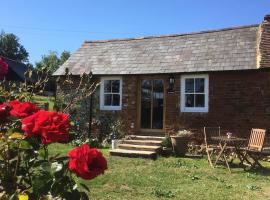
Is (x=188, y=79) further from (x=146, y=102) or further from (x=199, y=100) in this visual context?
(x=146, y=102)

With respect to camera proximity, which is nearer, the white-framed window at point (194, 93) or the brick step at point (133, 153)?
the brick step at point (133, 153)

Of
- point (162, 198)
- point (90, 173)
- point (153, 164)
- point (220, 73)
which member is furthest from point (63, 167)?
point (220, 73)

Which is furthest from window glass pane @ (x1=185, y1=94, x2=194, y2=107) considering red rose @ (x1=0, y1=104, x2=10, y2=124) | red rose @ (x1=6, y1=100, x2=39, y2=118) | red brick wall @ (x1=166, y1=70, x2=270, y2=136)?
red rose @ (x1=0, y1=104, x2=10, y2=124)

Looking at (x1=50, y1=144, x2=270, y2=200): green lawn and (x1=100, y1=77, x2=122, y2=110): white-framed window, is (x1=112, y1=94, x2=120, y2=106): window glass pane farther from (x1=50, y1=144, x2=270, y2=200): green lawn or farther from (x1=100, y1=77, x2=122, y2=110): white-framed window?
(x1=50, y1=144, x2=270, y2=200): green lawn

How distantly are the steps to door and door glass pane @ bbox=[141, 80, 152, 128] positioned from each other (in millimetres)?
868

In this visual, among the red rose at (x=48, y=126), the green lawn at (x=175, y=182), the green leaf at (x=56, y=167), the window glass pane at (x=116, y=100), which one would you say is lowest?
the green lawn at (x=175, y=182)

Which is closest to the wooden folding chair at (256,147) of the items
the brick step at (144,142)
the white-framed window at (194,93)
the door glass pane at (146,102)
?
the white-framed window at (194,93)

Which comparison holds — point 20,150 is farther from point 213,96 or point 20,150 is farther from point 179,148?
point 213,96

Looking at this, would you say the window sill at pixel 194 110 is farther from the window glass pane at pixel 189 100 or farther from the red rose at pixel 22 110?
the red rose at pixel 22 110

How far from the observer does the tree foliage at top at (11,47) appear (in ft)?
288

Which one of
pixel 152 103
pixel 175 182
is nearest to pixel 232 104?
pixel 152 103

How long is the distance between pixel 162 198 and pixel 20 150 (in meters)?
5.36

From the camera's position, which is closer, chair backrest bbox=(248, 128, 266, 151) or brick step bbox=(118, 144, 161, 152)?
chair backrest bbox=(248, 128, 266, 151)

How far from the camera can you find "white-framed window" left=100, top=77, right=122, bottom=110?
1587 cm
